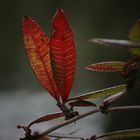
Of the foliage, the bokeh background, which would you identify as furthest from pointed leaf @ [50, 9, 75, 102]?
the bokeh background

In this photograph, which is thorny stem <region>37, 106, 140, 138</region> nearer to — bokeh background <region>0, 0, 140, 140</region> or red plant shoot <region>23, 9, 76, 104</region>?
red plant shoot <region>23, 9, 76, 104</region>

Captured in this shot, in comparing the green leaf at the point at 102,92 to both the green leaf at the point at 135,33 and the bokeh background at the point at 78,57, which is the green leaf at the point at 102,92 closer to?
the green leaf at the point at 135,33

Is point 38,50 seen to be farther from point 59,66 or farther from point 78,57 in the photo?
point 78,57

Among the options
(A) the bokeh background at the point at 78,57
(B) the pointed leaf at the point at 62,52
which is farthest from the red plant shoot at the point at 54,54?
(A) the bokeh background at the point at 78,57

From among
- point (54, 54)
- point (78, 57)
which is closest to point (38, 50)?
point (54, 54)

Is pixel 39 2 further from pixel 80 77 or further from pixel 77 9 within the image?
pixel 80 77

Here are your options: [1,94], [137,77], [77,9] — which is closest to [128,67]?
[137,77]
